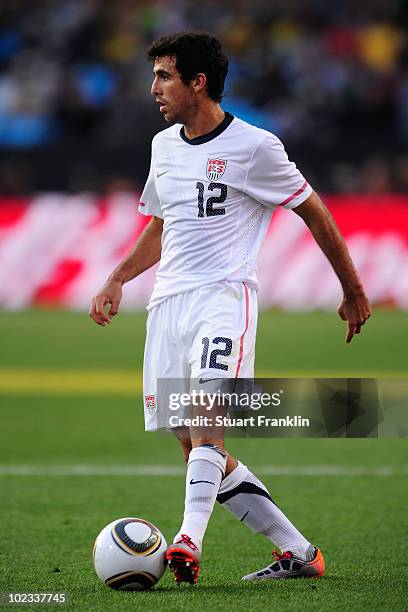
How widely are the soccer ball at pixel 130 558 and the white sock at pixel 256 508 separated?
392 millimetres

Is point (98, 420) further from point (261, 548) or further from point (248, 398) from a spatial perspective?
point (248, 398)

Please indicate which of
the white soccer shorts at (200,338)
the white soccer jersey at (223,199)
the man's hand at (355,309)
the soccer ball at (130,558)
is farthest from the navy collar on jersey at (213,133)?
the soccer ball at (130,558)

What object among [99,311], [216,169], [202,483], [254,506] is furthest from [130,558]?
[216,169]

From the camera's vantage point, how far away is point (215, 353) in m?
4.86

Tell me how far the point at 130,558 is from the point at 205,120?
1841 mm

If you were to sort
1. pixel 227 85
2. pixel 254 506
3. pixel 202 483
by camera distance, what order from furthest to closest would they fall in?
pixel 227 85, pixel 254 506, pixel 202 483

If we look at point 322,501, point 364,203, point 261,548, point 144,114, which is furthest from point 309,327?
point 261,548

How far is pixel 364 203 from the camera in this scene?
18094mm

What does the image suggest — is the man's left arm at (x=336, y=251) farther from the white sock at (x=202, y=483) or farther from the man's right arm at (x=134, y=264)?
the white sock at (x=202, y=483)

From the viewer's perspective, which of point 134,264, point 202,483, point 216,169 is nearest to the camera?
point 202,483

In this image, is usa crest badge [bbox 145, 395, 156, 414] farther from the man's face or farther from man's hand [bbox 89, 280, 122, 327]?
the man's face

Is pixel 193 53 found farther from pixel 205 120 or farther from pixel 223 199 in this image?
pixel 223 199

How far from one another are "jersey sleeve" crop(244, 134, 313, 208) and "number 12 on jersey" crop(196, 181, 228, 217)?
98mm

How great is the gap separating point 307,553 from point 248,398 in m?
0.76
